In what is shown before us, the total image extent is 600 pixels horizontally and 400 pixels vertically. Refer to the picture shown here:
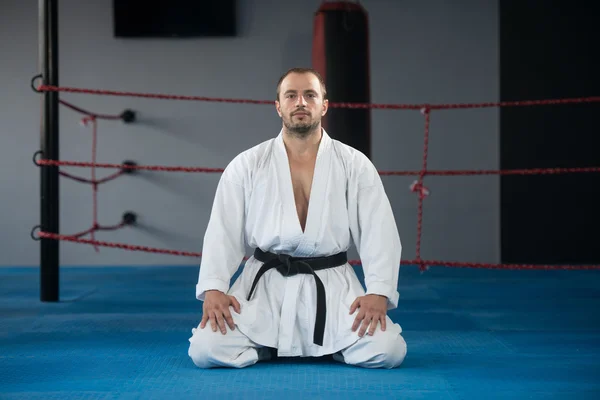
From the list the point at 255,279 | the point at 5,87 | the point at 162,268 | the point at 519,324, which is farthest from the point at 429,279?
the point at 5,87

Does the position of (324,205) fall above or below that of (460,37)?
below

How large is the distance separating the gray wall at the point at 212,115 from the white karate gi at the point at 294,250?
9.30 feet

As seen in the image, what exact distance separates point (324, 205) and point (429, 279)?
219 centimetres

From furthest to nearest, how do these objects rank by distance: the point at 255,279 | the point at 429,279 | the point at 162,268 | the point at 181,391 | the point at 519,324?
the point at 162,268
the point at 429,279
the point at 519,324
the point at 255,279
the point at 181,391

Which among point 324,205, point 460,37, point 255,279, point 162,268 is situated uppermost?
point 460,37

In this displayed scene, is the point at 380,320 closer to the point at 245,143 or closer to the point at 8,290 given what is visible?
the point at 8,290

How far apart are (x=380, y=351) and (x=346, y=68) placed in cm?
255

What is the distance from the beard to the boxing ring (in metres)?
0.64

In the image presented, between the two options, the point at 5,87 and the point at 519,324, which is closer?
the point at 519,324

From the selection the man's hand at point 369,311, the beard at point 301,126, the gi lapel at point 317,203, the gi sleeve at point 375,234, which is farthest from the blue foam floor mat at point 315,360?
the beard at point 301,126

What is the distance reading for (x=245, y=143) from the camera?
4883 millimetres

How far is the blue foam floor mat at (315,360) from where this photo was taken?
5.53 feet

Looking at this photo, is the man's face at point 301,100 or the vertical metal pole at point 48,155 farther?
the vertical metal pole at point 48,155

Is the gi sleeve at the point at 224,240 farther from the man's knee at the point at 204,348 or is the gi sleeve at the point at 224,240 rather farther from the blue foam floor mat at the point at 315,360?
the blue foam floor mat at the point at 315,360
